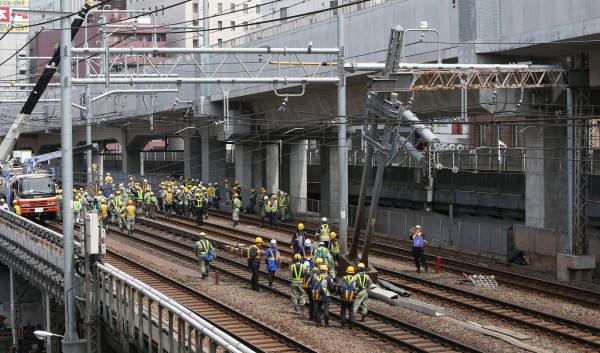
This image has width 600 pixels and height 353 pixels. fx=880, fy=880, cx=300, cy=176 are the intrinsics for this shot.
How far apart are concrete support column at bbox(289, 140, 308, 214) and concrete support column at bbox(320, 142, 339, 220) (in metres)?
1.59

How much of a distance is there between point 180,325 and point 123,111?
Result: 1632 inches

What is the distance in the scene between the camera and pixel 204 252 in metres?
25.7

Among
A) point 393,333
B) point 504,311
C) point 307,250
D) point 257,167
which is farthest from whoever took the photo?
point 257,167

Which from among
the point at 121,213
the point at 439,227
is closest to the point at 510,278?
the point at 439,227

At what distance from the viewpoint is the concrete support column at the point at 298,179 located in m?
46.9

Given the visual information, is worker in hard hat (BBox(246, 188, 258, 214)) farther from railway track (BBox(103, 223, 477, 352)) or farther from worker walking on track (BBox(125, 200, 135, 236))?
railway track (BBox(103, 223, 477, 352))

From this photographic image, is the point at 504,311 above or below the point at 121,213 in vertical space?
below

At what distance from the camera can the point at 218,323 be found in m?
19.8

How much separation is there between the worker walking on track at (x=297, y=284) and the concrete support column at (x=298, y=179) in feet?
84.0

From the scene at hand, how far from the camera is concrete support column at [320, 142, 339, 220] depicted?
4309 centimetres

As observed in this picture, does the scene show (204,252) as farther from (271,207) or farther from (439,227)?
(271,207)

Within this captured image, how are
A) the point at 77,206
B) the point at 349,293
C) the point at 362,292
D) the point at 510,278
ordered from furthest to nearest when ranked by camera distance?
the point at 77,206 < the point at 510,278 < the point at 362,292 < the point at 349,293

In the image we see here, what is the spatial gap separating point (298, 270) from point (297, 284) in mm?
577

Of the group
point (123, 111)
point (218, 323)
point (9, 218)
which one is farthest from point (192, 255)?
point (123, 111)
